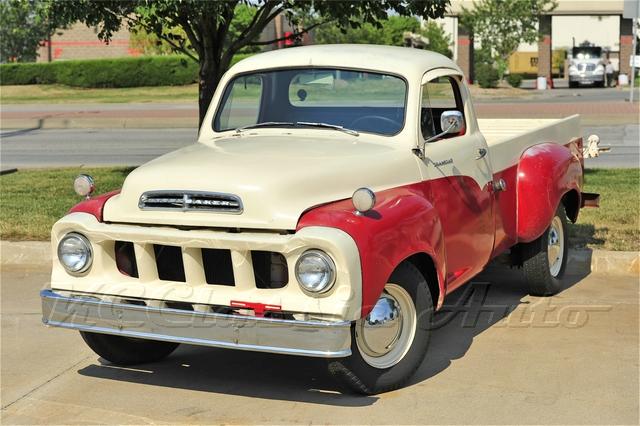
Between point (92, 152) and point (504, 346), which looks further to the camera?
point (92, 152)

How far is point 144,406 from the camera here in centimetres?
489

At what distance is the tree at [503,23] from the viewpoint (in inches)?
1699

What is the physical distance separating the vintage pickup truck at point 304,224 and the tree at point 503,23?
38.3m

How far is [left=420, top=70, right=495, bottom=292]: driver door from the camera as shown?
559 centimetres

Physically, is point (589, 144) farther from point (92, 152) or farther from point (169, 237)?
point (92, 152)

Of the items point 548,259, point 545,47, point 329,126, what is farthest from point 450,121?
point 545,47

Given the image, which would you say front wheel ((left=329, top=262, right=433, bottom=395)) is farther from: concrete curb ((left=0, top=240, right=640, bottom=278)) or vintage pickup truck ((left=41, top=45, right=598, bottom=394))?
concrete curb ((left=0, top=240, right=640, bottom=278))

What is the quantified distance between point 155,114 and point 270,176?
23040 mm

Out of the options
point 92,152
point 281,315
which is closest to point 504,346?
point 281,315

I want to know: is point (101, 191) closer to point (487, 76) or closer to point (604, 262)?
point (604, 262)

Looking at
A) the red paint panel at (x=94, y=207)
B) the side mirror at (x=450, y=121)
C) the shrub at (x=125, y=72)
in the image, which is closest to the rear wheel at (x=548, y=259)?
the side mirror at (x=450, y=121)

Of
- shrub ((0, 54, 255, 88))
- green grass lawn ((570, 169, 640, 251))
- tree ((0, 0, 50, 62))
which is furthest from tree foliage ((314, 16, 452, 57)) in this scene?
green grass lawn ((570, 169, 640, 251))

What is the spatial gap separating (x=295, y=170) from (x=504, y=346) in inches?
72.0

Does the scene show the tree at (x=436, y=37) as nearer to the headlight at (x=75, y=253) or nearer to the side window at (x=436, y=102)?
the side window at (x=436, y=102)
